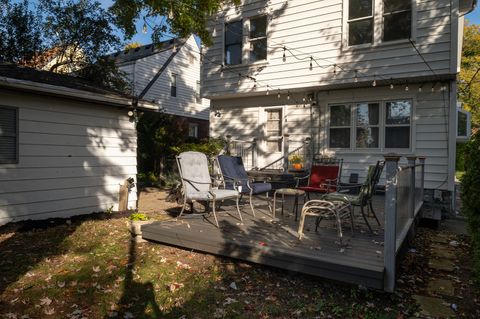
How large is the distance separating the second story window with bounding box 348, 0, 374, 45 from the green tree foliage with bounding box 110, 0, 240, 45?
363 cm

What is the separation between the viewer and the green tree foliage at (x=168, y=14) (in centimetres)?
890

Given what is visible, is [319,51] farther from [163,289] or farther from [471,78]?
[471,78]

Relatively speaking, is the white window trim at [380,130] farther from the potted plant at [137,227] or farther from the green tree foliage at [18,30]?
the green tree foliage at [18,30]

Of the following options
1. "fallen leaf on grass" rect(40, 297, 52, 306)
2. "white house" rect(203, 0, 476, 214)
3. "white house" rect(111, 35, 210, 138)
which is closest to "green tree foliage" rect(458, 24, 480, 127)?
"white house" rect(203, 0, 476, 214)

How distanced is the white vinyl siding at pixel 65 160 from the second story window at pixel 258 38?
517 cm

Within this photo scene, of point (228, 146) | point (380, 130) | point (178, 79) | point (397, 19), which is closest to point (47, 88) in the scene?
point (228, 146)

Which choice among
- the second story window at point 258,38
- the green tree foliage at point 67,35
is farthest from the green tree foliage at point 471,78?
the green tree foliage at point 67,35

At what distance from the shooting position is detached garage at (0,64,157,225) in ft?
20.8

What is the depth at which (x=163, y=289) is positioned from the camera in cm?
403

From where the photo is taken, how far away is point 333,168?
22.7ft

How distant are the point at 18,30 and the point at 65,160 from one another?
1358 centimetres

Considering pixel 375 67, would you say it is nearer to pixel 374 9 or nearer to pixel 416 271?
pixel 374 9

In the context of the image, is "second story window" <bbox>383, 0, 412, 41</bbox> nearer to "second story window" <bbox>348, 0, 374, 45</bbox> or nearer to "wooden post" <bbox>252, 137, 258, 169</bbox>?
"second story window" <bbox>348, 0, 374, 45</bbox>

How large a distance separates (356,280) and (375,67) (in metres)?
7.17
